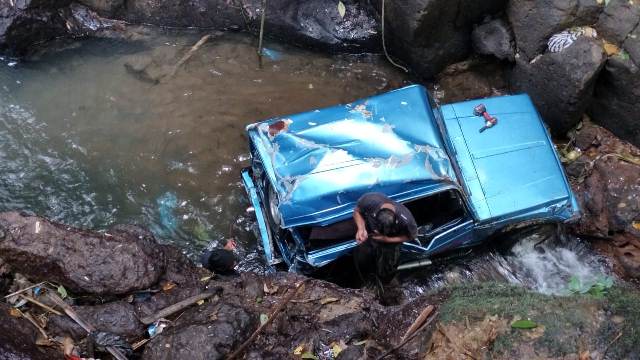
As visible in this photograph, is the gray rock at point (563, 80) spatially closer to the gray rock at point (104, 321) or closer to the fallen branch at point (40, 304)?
the gray rock at point (104, 321)

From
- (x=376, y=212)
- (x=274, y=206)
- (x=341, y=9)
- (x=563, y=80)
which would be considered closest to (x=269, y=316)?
(x=274, y=206)

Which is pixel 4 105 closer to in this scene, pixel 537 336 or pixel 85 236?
pixel 85 236

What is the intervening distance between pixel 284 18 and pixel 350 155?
160 inches

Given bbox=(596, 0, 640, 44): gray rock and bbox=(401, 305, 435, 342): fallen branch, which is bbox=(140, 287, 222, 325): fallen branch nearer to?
bbox=(401, 305, 435, 342): fallen branch

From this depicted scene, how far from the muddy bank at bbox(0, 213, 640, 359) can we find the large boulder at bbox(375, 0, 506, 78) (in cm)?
385

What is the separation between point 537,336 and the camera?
412 centimetres

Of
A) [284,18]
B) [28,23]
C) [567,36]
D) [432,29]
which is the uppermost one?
[28,23]

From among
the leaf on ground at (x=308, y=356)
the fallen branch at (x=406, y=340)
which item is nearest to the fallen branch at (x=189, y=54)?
the leaf on ground at (x=308, y=356)

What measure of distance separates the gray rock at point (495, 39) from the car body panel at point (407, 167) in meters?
1.69

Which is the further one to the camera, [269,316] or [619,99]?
[619,99]

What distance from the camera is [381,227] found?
15.5ft

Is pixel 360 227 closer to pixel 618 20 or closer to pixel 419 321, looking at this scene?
pixel 419 321

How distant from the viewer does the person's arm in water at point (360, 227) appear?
4844 millimetres

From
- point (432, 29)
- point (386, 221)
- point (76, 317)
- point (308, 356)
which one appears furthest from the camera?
point (432, 29)
